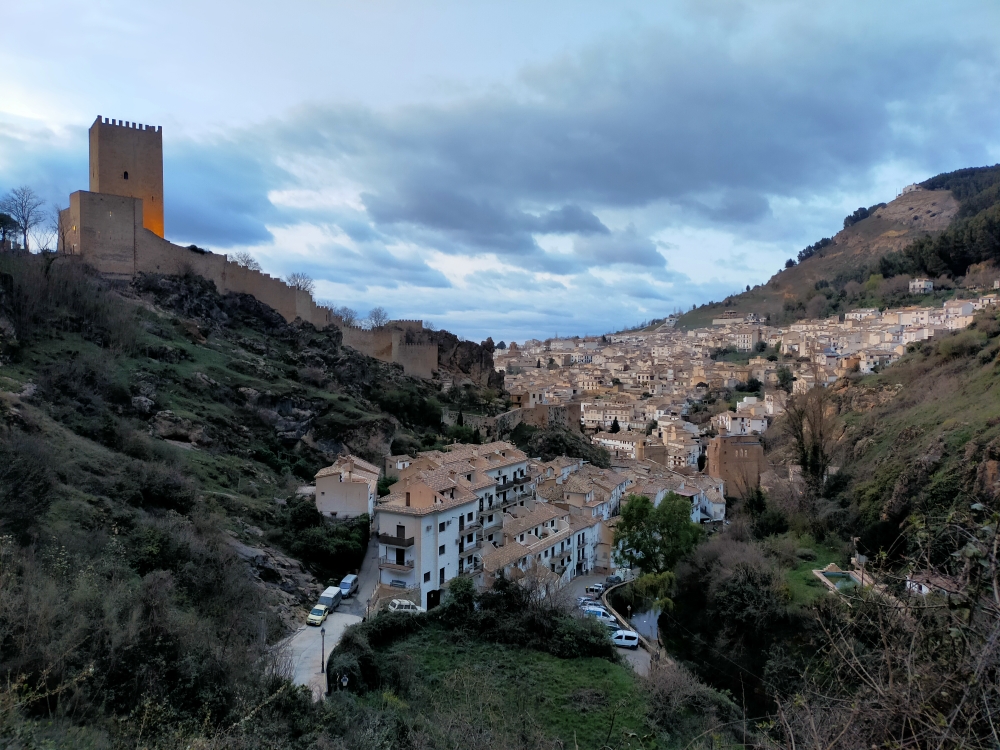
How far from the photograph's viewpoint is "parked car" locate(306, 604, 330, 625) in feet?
44.2

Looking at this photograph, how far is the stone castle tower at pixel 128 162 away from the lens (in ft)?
103

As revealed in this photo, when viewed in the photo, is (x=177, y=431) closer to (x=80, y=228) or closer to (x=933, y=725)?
(x=80, y=228)

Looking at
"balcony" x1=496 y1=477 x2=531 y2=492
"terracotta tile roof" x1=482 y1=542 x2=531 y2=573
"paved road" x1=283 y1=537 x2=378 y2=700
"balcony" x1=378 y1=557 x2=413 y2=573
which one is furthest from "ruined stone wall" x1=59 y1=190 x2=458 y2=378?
"terracotta tile roof" x1=482 y1=542 x2=531 y2=573

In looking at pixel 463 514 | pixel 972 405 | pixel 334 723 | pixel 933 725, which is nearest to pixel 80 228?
pixel 463 514

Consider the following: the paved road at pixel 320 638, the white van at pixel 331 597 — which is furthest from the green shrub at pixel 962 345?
the white van at pixel 331 597

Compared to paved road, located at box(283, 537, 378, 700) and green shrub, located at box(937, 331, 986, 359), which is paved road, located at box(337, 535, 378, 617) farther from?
green shrub, located at box(937, 331, 986, 359)

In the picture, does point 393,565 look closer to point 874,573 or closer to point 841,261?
point 874,573

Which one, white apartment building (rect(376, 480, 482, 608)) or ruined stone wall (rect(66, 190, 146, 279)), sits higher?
ruined stone wall (rect(66, 190, 146, 279))

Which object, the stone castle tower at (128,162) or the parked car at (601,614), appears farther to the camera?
the stone castle tower at (128,162)

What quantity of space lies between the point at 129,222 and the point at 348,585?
2481 cm

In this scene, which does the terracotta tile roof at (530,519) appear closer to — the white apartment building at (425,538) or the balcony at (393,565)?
the white apartment building at (425,538)

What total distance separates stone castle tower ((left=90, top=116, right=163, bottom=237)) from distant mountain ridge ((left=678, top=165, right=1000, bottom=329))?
6445 centimetres

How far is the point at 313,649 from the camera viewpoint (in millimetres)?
12258

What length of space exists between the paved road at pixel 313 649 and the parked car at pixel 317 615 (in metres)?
0.11
